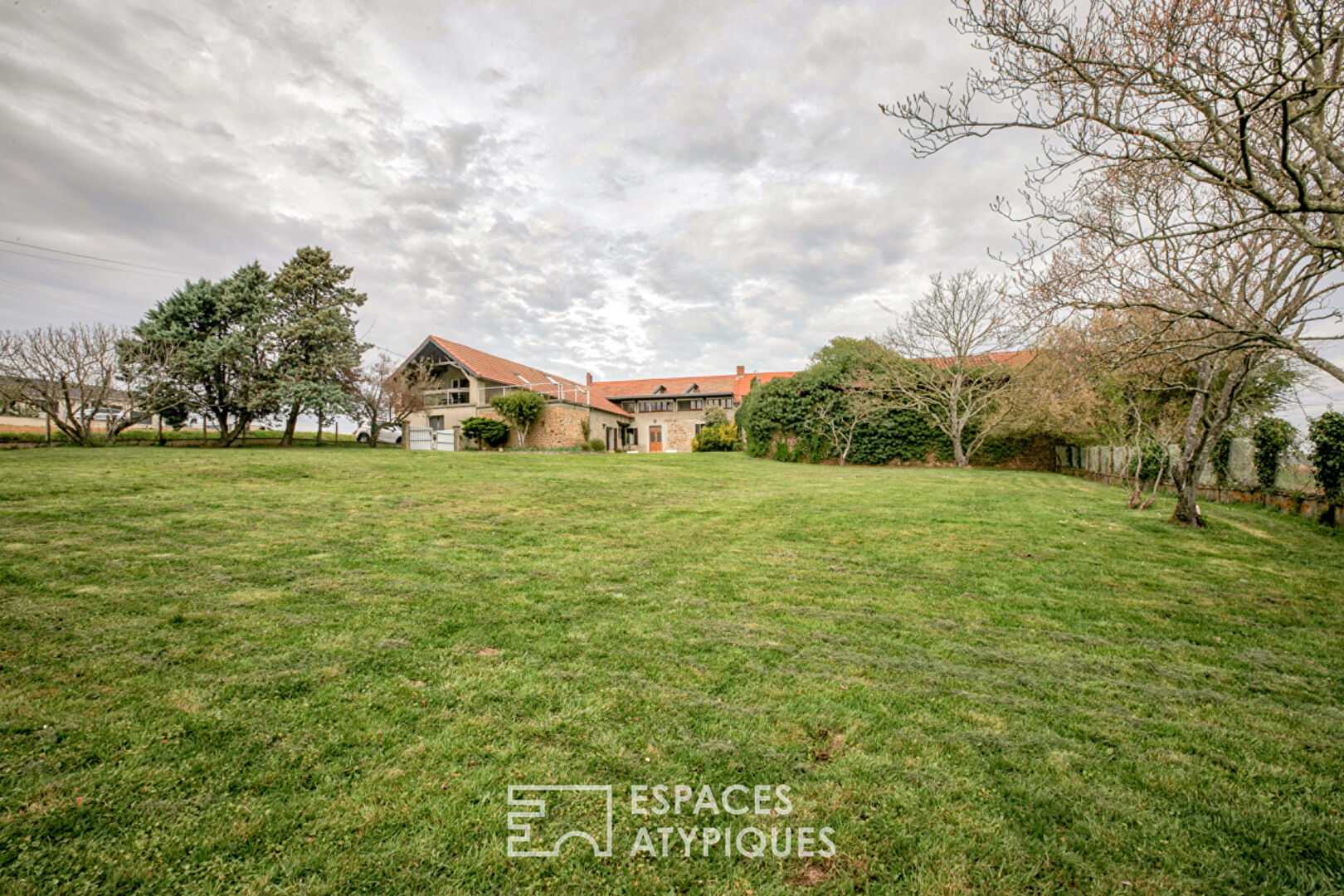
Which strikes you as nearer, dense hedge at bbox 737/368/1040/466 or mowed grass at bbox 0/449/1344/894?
mowed grass at bbox 0/449/1344/894

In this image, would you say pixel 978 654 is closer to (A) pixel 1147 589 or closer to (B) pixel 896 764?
(B) pixel 896 764

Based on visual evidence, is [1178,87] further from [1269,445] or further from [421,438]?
[421,438]

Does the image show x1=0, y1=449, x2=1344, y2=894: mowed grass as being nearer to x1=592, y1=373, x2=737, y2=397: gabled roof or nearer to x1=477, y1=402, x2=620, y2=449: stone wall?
x1=477, y1=402, x2=620, y2=449: stone wall

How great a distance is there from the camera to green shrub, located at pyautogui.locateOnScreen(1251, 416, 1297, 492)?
10.3 meters

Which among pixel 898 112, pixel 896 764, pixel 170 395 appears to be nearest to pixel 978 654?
pixel 896 764

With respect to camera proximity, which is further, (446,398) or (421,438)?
(446,398)

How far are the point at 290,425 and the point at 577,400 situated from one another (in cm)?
1438

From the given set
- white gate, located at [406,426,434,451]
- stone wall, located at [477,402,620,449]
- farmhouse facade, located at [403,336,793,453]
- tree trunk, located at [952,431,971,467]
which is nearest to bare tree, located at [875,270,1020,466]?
tree trunk, located at [952,431,971,467]

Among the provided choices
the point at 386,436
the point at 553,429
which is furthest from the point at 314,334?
the point at 553,429

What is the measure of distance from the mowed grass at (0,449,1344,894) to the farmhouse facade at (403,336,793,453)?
2338cm

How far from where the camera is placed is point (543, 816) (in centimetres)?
215

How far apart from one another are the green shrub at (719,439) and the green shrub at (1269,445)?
2285 cm

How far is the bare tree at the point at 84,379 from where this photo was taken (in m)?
15.7

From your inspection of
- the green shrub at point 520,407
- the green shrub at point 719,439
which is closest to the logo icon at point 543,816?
the green shrub at point 520,407
